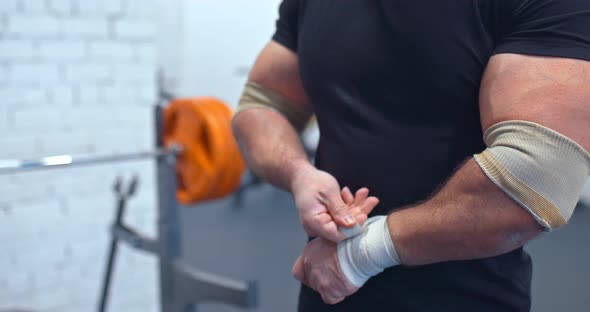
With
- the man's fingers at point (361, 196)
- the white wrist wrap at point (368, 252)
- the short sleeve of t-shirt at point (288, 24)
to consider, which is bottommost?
the white wrist wrap at point (368, 252)

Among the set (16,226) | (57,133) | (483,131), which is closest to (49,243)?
(16,226)

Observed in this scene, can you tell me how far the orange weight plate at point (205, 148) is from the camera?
62.6 inches

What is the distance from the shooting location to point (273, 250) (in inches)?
96.4

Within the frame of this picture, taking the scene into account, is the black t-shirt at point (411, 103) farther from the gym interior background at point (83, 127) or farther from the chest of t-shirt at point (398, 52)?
the gym interior background at point (83, 127)

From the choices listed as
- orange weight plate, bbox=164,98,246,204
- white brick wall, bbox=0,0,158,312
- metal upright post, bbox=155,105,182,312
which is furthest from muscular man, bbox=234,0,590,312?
white brick wall, bbox=0,0,158,312

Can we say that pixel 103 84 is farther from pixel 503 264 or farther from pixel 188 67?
pixel 503 264

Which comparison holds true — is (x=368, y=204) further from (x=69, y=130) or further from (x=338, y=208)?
(x=69, y=130)

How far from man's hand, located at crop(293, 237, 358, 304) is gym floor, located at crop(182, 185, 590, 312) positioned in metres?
0.27

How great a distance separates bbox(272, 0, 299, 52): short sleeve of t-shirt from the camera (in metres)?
0.92

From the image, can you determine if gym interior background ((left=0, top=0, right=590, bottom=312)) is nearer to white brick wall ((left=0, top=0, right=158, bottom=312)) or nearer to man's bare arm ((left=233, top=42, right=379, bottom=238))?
white brick wall ((left=0, top=0, right=158, bottom=312))

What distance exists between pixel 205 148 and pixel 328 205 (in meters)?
0.98

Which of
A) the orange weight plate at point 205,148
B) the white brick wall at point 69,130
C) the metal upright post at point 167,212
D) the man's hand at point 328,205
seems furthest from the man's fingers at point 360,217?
the white brick wall at point 69,130

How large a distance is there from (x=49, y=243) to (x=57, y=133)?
370 mm

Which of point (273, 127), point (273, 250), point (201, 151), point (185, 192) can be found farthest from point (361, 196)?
point (273, 250)
